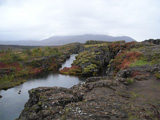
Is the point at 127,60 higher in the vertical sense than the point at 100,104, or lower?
higher

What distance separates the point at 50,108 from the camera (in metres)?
19.5

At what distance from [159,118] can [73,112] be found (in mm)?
10257

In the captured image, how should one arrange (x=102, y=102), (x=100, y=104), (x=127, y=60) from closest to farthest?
(x=100, y=104), (x=102, y=102), (x=127, y=60)

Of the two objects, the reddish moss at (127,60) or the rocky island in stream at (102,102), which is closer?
the rocky island in stream at (102,102)

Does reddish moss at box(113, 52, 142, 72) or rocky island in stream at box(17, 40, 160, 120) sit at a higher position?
reddish moss at box(113, 52, 142, 72)

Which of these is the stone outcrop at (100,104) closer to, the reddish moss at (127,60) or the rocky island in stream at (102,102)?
the rocky island in stream at (102,102)

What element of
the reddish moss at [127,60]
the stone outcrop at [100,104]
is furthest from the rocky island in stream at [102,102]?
the reddish moss at [127,60]

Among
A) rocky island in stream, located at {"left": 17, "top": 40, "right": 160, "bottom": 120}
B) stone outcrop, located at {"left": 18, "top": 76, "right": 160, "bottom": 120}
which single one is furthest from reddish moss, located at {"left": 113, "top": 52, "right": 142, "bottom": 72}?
stone outcrop, located at {"left": 18, "top": 76, "right": 160, "bottom": 120}

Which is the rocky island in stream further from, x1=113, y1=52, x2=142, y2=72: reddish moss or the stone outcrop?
x1=113, y1=52, x2=142, y2=72: reddish moss

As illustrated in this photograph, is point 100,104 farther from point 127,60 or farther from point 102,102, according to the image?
point 127,60

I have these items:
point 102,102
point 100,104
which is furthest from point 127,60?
point 100,104

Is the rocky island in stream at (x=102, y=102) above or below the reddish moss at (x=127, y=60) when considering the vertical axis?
below

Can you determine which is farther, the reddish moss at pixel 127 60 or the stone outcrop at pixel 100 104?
the reddish moss at pixel 127 60

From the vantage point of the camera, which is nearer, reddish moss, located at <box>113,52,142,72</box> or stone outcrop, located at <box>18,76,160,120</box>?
stone outcrop, located at <box>18,76,160,120</box>
